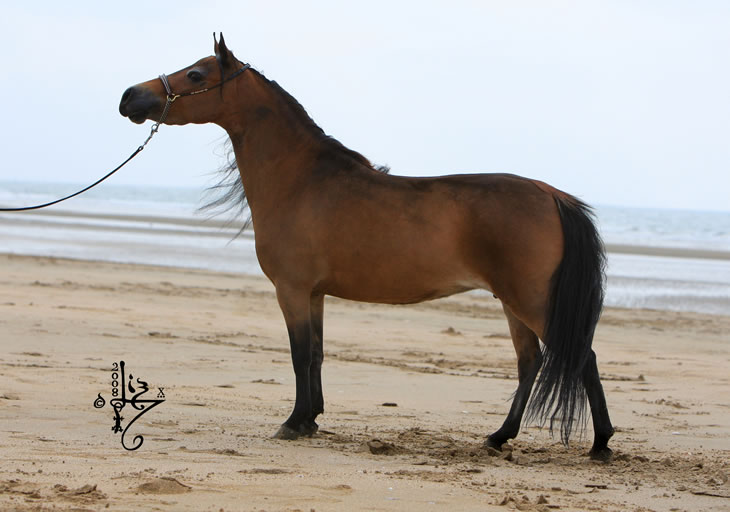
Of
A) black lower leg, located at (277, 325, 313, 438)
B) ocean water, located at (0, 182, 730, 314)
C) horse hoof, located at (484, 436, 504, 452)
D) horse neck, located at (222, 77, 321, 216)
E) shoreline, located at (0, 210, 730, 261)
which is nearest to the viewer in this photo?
horse hoof, located at (484, 436, 504, 452)

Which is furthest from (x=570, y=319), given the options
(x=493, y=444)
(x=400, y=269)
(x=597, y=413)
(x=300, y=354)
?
(x=300, y=354)

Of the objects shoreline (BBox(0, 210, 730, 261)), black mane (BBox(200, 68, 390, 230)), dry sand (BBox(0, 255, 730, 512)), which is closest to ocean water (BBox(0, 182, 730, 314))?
shoreline (BBox(0, 210, 730, 261))

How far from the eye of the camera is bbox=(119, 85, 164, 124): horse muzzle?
540cm

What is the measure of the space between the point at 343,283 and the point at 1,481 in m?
2.28

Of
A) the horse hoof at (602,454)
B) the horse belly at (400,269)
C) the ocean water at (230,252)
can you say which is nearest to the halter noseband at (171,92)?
the horse belly at (400,269)

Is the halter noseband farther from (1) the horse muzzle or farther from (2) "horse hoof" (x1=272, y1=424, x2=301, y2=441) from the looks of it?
(2) "horse hoof" (x1=272, y1=424, x2=301, y2=441)

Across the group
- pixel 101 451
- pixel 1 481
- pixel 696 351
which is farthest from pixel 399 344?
pixel 1 481

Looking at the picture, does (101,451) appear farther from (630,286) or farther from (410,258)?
(630,286)

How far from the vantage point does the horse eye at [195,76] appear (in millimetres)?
5508

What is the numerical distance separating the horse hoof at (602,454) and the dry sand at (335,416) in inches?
2.4

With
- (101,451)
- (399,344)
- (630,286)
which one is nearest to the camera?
(101,451)

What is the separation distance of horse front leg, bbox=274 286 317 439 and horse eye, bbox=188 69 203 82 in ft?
4.55

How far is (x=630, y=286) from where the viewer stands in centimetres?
Answer: 1864

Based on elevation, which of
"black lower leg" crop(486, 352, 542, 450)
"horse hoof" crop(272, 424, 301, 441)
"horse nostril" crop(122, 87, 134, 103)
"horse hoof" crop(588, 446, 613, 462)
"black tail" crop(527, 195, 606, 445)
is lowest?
"horse hoof" crop(272, 424, 301, 441)
